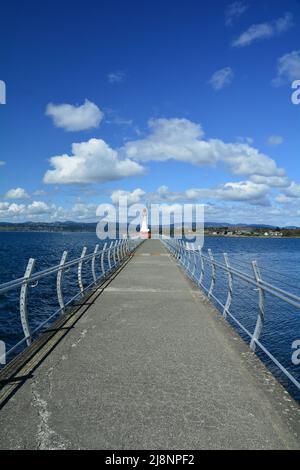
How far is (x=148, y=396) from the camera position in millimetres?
4113

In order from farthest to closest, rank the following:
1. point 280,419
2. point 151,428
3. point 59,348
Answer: point 59,348 < point 280,419 < point 151,428

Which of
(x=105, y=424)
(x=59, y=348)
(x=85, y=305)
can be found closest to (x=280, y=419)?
(x=105, y=424)

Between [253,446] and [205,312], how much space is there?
5.39 meters

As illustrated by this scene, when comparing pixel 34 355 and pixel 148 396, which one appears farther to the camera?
pixel 34 355

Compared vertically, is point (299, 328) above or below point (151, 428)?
below

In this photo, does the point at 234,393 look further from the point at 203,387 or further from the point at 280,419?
the point at 280,419

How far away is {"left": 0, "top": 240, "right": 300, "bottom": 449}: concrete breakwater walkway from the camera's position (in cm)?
332

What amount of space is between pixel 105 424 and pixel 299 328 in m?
11.4

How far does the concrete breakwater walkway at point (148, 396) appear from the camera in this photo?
3.32m

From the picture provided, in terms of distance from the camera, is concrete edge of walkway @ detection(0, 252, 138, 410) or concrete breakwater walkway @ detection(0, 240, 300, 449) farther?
concrete edge of walkway @ detection(0, 252, 138, 410)

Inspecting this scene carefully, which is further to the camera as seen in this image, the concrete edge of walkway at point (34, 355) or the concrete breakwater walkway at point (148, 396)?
the concrete edge of walkway at point (34, 355)
